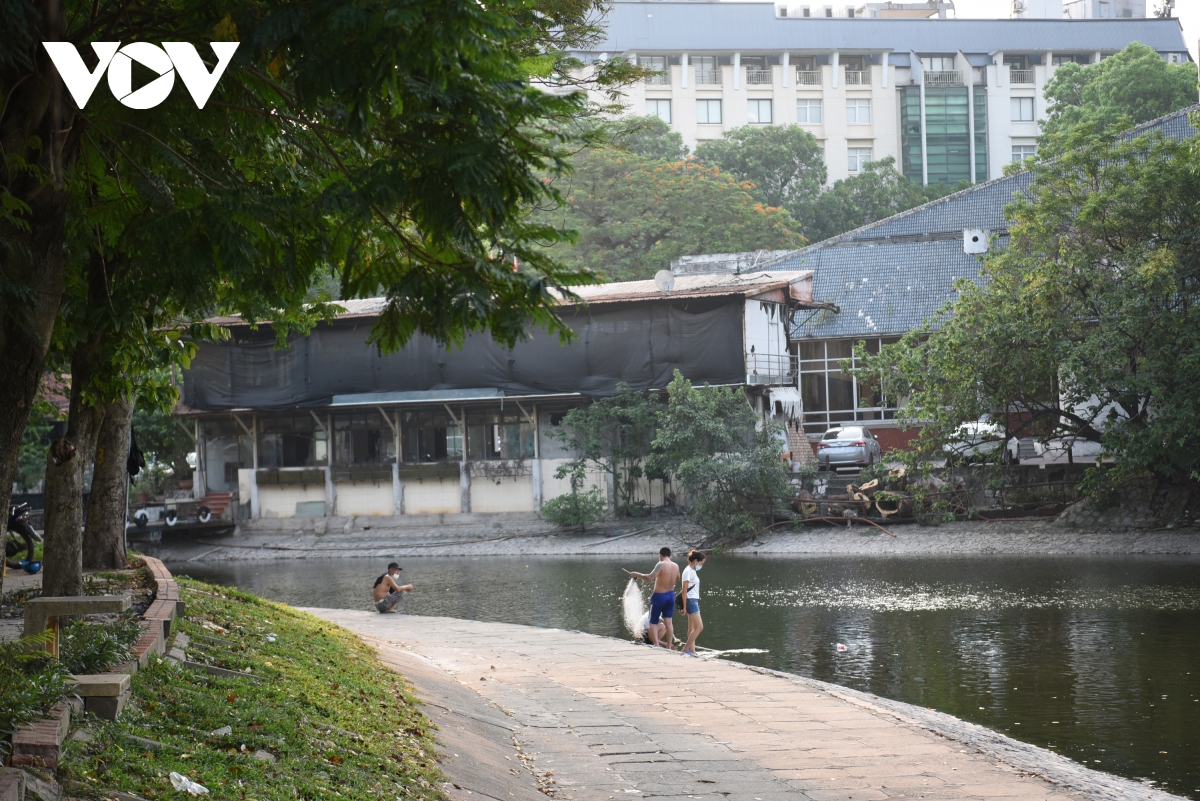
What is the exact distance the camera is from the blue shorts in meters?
17.5

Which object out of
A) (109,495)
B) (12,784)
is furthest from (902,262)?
(12,784)

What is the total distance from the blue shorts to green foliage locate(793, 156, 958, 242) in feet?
154

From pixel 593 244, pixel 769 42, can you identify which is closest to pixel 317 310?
pixel 593 244

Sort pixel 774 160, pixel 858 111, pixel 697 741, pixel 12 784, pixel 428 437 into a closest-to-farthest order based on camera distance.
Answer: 1. pixel 12 784
2. pixel 697 741
3. pixel 428 437
4. pixel 774 160
5. pixel 858 111

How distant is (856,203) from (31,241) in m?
59.3

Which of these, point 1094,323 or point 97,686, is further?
point 1094,323

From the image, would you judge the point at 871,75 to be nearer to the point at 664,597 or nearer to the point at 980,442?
the point at 980,442

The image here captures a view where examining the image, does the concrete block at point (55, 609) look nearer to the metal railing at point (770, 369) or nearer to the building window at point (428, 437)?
the metal railing at point (770, 369)

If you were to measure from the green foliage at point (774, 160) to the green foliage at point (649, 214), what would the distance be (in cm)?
758

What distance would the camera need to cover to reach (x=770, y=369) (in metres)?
41.5

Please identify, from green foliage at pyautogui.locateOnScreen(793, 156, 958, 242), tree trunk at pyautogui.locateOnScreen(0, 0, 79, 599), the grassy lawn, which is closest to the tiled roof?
green foliage at pyautogui.locateOnScreen(793, 156, 958, 242)

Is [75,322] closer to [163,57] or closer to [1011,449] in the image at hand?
[163,57]

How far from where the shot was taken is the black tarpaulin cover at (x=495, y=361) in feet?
131

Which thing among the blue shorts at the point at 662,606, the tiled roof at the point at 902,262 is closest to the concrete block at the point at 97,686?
the blue shorts at the point at 662,606
